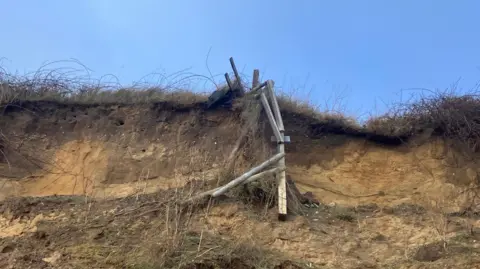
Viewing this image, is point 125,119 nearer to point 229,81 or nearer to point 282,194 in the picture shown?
point 229,81

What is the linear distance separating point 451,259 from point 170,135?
457 centimetres

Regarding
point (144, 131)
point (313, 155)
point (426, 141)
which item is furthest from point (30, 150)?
point (426, 141)

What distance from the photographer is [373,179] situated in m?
9.10

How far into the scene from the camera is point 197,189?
26.8ft

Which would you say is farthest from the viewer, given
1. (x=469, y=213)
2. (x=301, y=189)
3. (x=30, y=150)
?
(x=30, y=150)

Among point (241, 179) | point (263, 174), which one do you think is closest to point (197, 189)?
point (241, 179)

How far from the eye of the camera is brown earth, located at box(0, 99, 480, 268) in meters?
7.08

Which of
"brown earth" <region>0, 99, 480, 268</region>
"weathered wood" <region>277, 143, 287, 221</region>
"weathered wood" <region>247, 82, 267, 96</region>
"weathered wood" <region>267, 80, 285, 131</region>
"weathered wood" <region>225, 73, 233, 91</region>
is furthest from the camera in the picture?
"weathered wood" <region>225, 73, 233, 91</region>

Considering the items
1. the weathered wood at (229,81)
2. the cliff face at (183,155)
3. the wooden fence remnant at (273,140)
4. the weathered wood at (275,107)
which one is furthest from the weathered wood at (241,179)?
the weathered wood at (229,81)

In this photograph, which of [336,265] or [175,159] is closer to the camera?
[336,265]

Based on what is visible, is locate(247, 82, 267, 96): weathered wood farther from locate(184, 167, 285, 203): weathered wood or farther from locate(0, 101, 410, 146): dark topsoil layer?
locate(184, 167, 285, 203): weathered wood

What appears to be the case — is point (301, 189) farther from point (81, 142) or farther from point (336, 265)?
point (81, 142)

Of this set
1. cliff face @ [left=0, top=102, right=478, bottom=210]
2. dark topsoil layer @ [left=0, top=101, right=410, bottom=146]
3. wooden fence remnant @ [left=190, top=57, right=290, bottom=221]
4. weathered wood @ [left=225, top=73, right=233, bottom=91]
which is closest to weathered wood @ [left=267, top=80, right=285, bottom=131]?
wooden fence remnant @ [left=190, top=57, right=290, bottom=221]

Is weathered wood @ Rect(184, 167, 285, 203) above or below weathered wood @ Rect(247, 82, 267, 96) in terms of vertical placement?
below
